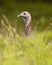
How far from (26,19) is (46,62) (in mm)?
2554

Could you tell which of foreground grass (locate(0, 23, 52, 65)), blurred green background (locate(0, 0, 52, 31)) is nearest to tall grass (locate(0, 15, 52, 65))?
foreground grass (locate(0, 23, 52, 65))

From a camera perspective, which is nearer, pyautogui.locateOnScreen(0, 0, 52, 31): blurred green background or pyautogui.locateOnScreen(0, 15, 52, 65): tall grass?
pyautogui.locateOnScreen(0, 15, 52, 65): tall grass

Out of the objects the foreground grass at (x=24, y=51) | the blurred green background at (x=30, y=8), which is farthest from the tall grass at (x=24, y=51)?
the blurred green background at (x=30, y=8)

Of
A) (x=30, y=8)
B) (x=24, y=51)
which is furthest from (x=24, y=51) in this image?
(x=30, y=8)

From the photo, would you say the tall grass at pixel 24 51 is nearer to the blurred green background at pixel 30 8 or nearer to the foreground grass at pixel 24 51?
the foreground grass at pixel 24 51

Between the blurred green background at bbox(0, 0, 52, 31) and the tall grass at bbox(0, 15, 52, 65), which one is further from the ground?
the tall grass at bbox(0, 15, 52, 65)

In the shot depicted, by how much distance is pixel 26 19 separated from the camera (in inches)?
351

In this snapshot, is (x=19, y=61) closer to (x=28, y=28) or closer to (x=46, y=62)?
(x=46, y=62)

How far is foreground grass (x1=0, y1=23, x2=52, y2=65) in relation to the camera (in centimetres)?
634

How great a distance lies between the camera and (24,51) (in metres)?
6.48

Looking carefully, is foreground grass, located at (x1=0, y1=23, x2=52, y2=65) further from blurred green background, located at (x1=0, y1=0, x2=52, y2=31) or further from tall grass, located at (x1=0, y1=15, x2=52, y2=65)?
blurred green background, located at (x1=0, y1=0, x2=52, y2=31)

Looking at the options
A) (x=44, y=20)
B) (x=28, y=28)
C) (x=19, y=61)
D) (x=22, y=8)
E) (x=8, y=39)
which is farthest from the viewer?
(x=22, y=8)

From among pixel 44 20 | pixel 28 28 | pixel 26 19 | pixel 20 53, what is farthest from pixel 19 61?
pixel 44 20

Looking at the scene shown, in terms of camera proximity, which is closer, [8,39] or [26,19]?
[8,39]
